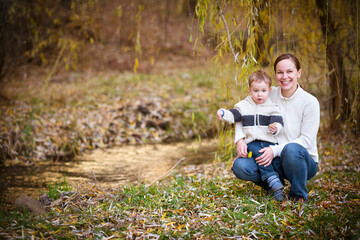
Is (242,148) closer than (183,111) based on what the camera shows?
Yes

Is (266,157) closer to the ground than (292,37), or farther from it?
closer to the ground

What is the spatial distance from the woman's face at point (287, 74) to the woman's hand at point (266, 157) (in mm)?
578

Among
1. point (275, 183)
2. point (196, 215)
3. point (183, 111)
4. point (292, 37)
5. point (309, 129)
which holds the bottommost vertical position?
point (196, 215)

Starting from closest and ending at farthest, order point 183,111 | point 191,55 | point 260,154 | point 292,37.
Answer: point 260,154, point 292,37, point 191,55, point 183,111

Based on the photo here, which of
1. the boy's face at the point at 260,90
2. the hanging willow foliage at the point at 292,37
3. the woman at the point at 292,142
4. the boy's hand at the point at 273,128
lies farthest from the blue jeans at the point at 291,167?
the hanging willow foliage at the point at 292,37

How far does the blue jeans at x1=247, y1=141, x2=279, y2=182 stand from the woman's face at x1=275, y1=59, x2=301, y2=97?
526 mm

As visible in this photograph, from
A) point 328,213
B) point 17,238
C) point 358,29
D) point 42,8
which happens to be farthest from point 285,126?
point 42,8

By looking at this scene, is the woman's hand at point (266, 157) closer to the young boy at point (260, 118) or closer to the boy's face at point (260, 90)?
the young boy at point (260, 118)

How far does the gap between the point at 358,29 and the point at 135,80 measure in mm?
6118

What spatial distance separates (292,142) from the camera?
9.12ft

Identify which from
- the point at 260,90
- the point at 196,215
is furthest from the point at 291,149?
the point at 196,215

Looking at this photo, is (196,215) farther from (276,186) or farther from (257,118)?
(257,118)

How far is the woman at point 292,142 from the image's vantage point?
8.99 feet

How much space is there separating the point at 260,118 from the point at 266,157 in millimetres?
347
